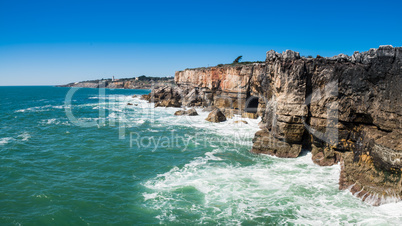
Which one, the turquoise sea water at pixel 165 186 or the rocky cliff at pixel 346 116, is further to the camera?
the rocky cliff at pixel 346 116

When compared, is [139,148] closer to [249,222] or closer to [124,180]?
[124,180]

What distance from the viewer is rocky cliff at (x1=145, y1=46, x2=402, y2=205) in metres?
13.7

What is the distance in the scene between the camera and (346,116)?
57.0ft

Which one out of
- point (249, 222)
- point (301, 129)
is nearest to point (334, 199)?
point (249, 222)

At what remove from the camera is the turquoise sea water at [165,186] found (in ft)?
40.7

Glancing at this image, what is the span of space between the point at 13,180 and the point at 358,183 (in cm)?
2275

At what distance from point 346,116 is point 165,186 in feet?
45.2

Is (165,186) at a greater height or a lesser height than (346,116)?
lesser

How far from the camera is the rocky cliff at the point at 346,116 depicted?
44.8 ft

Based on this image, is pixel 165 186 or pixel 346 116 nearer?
pixel 165 186

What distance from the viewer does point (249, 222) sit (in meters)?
11.9

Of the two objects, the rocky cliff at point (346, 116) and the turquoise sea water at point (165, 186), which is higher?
the rocky cliff at point (346, 116)

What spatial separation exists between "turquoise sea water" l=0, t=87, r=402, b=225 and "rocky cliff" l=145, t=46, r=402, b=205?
1.22 metres

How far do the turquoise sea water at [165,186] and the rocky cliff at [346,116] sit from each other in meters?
1.22
